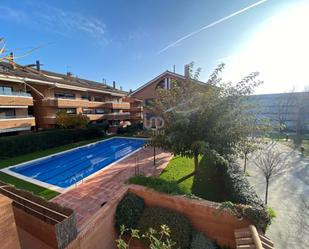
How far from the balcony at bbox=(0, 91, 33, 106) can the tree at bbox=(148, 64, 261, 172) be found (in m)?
20.8

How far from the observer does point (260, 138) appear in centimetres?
880

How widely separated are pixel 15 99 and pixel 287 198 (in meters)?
27.6

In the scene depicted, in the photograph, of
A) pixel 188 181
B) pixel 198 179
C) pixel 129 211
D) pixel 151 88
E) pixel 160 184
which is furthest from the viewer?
pixel 151 88

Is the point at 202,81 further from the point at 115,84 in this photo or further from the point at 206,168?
Answer: the point at 115,84

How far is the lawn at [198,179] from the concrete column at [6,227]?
233 inches

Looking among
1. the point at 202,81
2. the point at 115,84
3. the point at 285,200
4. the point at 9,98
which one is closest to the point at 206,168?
the point at 285,200

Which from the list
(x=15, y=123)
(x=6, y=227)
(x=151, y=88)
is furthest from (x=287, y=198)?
(x=15, y=123)

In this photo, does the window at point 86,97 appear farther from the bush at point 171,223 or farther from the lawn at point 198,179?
the bush at point 171,223

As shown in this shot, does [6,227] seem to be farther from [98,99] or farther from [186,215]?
[98,99]

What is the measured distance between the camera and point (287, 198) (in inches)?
370

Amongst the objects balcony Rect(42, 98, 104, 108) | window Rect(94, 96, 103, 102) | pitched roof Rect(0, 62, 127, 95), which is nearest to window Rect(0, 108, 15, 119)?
balcony Rect(42, 98, 104, 108)

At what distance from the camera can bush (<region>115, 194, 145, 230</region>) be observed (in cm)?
677

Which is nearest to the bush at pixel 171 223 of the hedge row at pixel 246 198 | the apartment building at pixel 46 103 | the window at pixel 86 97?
the hedge row at pixel 246 198

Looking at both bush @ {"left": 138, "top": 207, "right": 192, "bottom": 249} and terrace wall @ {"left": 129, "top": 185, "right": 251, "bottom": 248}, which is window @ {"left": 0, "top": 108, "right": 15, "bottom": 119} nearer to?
bush @ {"left": 138, "top": 207, "right": 192, "bottom": 249}
